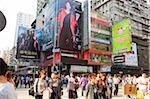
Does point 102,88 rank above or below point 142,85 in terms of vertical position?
below

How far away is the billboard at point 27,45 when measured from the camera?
38.8 m

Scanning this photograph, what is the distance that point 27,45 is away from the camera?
39.5 m

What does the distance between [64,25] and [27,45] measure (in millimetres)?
6990

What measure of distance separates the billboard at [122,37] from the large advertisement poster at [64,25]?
44.4ft

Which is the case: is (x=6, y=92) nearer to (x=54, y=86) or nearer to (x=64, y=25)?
(x=54, y=86)

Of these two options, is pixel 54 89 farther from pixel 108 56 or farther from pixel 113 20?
pixel 113 20

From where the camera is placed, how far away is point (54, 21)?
123 feet

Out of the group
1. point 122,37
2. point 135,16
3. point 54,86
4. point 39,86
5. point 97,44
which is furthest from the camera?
point 135,16

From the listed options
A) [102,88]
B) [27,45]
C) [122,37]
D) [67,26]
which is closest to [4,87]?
[102,88]

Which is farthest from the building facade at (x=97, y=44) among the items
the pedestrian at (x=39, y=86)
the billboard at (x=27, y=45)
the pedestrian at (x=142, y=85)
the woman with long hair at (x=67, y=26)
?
the pedestrian at (x=39, y=86)

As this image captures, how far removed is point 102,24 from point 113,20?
1345 cm

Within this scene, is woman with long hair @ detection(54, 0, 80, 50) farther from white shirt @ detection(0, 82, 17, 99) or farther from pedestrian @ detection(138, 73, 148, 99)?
white shirt @ detection(0, 82, 17, 99)

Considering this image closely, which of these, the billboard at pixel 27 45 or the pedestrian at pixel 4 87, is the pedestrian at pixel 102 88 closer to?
the pedestrian at pixel 4 87

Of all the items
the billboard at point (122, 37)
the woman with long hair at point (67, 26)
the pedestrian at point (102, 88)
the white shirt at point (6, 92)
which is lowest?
the pedestrian at point (102, 88)
